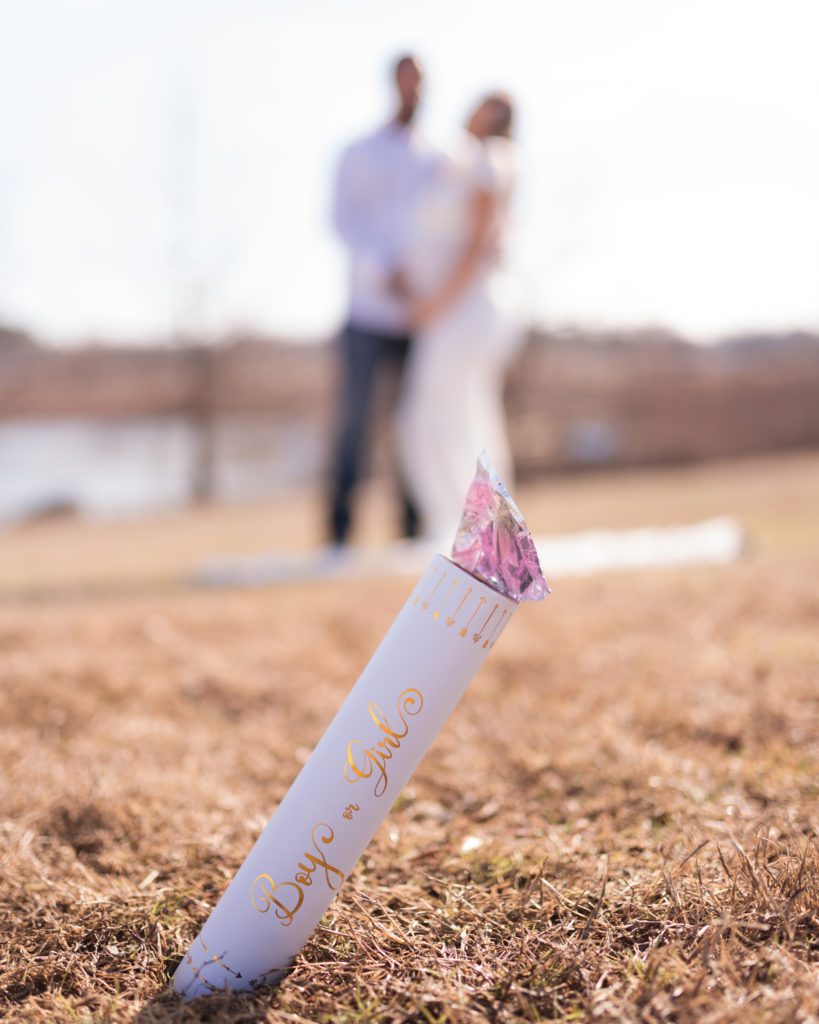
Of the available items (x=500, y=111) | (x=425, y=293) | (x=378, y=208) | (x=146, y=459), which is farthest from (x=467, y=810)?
(x=146, y=459)

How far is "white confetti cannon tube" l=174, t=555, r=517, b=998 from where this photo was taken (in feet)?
3.28

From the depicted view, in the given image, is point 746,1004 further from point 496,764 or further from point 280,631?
point 280,631

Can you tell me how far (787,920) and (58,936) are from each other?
0.85 meters

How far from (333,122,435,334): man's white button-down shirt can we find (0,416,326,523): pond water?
12.8m

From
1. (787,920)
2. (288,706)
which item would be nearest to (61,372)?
(288,706)

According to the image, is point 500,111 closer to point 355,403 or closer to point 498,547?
point 355,403

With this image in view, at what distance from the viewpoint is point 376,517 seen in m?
10.3

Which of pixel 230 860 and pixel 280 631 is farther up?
pixel 230 860

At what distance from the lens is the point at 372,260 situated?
4090 millimetres

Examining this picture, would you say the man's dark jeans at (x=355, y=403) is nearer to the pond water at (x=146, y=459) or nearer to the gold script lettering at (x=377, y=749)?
the gold script lettering at (x=377, y=749)

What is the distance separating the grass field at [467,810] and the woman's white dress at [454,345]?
4.26ft

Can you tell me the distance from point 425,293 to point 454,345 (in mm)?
309

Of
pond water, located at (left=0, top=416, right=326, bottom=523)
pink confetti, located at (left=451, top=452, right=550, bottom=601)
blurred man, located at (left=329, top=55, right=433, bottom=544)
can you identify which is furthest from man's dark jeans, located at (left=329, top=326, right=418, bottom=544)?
pond water, located at (left=0, top=416, right=326, bottom=523)

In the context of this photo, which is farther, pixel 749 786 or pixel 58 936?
pixel 749 786
